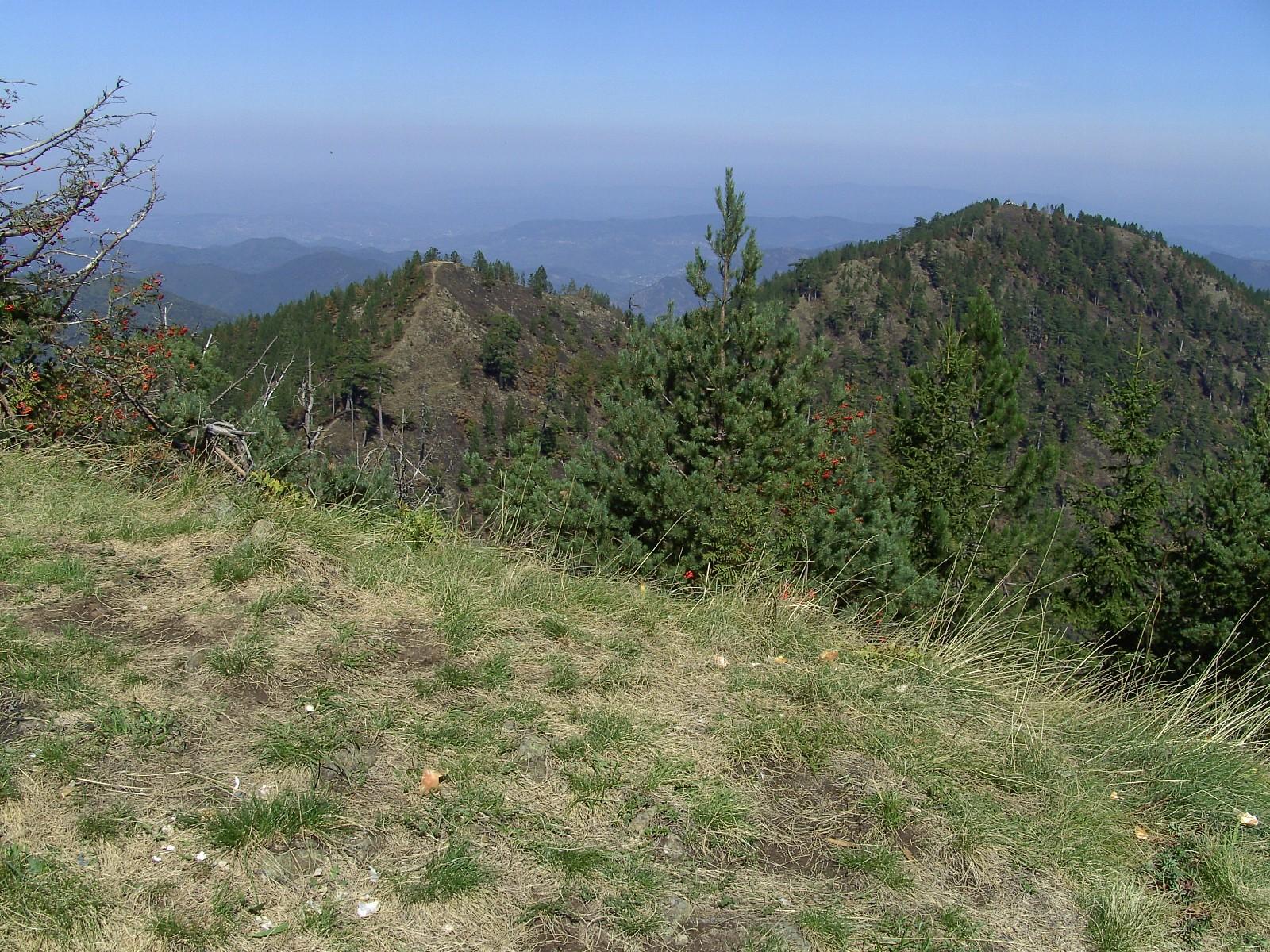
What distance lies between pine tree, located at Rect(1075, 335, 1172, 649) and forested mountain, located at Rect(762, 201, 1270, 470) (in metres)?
71.6

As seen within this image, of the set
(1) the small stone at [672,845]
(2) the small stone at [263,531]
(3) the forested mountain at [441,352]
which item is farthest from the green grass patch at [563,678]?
(3) the forested mountain at [441,352]

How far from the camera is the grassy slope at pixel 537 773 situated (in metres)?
2.40

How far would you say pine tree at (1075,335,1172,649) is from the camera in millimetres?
19031

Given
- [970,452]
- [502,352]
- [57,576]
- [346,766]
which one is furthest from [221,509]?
[502,352]

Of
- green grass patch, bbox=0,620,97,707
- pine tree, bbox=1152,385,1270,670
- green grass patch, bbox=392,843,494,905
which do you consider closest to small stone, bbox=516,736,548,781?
green grass patch, bbox=392,843,494,905

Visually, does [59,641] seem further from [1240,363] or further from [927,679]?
[1240,363]

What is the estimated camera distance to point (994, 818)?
117 inches

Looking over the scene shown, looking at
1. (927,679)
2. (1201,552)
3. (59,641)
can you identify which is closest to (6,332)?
(59,641)

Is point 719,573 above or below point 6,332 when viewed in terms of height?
below

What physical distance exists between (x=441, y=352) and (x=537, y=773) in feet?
253

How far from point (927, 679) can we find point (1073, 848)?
1189 millimetres

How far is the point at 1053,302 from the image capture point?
112m

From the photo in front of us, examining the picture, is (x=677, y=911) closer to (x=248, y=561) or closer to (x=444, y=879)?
(x=444, y=879)

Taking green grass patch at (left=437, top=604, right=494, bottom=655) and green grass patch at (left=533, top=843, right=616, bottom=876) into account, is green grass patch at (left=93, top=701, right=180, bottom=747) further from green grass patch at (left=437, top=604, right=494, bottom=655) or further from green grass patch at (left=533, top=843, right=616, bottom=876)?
green grass patch at (left=533, top=843, right=616, bottom=876)
